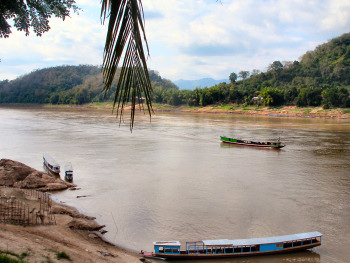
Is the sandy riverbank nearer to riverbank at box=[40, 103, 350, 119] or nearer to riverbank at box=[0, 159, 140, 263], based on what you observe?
riverbank at box=[0, 159, 140, 263]

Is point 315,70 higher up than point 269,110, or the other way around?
point 315,70

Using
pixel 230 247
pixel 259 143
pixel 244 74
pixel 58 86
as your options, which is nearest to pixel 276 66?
pixel 244 74

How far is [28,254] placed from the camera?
5.00 metres

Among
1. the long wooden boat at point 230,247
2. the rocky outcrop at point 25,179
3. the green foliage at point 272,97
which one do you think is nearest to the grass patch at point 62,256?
the long wooden boat at point 230,247

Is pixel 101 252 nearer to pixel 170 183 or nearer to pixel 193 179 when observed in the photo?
pixel 170 183

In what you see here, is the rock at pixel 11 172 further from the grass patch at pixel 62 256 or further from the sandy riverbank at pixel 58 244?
the grass patch at pixel 62 256

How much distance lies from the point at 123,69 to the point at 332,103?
55.6 m

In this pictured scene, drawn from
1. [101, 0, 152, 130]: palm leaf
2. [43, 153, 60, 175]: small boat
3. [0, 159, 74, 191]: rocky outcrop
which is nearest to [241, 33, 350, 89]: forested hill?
[43, 153, 60, 175]: small boat

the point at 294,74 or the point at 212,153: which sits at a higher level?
the point at 294,74

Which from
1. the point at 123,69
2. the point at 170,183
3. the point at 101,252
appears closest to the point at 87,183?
the point at 170,183

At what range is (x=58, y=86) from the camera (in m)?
110

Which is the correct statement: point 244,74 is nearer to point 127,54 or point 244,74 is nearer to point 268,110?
point 268,110

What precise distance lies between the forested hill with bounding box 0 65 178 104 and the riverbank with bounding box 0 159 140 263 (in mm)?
77081

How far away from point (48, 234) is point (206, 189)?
673 centimetres
